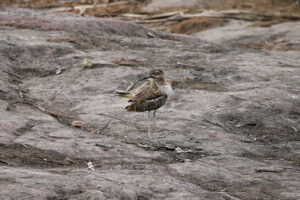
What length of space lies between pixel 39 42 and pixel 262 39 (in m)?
11.1

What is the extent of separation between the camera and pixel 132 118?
1012cm

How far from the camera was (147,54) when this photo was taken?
47.7 feet

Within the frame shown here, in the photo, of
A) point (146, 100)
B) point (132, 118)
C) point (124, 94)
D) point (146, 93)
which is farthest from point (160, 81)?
point (132, 118)

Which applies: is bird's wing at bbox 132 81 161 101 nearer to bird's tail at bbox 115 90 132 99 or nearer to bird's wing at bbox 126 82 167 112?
bird's wing at bbox 126 82 167 112

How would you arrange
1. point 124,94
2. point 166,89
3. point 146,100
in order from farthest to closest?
1. point 124,94
2. point 166,89
3. point 146,100

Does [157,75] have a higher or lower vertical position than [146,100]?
higher

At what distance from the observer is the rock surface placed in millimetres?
6844

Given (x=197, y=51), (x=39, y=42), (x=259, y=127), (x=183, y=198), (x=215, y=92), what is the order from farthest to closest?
(x=197, y=51), (x=39, y=42), (x=215, y=92), (x=259, y=127), (x=183, y=198)

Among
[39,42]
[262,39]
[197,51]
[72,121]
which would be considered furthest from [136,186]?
[262,39]

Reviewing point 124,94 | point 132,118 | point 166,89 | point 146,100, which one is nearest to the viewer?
point 146,100

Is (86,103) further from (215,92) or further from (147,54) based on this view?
(147,54)

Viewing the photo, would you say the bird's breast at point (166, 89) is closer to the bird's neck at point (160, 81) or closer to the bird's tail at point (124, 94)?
the bird's neck at point (160, 81)

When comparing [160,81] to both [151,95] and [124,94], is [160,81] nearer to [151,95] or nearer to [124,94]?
[151,95]

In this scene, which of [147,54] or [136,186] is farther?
[147,54]
